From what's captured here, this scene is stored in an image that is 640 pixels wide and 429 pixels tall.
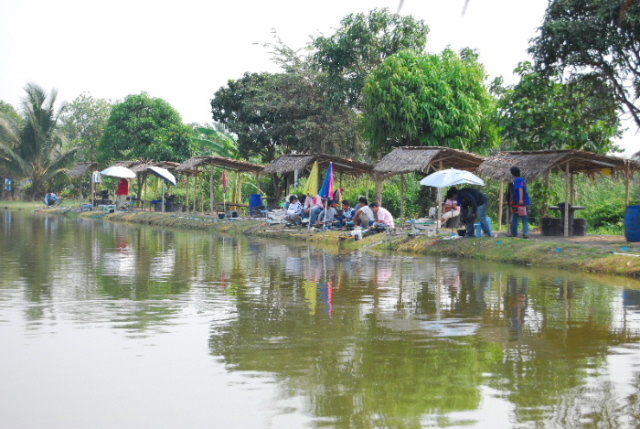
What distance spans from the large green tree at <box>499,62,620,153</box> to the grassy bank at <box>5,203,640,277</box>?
498cm

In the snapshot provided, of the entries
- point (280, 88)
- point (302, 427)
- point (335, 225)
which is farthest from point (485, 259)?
point (280, 88)

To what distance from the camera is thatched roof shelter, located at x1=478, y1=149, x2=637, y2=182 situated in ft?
69.1

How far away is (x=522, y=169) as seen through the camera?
21609 mm

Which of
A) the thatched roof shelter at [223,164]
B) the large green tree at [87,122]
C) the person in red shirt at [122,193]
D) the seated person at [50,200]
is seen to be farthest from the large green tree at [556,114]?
the large green tree at [87,122]

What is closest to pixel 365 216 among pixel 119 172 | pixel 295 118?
pixel 295 118

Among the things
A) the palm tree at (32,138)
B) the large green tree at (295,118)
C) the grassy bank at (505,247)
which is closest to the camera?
the grassy bank at (505,247)

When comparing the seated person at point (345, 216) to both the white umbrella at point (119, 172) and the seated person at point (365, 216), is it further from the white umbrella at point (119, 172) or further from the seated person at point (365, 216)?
the white umbrella at point (119, 172)

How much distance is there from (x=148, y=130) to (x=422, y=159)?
Answer: 1189 inches

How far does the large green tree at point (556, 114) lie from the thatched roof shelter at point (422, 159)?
77.5 inches

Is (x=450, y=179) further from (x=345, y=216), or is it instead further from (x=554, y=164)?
(x=345, y=216)

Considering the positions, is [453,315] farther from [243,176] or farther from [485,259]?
[243,176]

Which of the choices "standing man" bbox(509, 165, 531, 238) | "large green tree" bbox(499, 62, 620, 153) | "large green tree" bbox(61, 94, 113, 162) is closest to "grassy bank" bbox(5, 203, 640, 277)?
"standing man" bbox(509, 165, 531, 238)

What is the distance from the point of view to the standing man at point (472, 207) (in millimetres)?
20125

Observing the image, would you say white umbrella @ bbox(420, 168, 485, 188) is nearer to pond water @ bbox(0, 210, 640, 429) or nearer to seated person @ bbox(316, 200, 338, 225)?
seated person @ bbox(316, 200, 338, 225)
